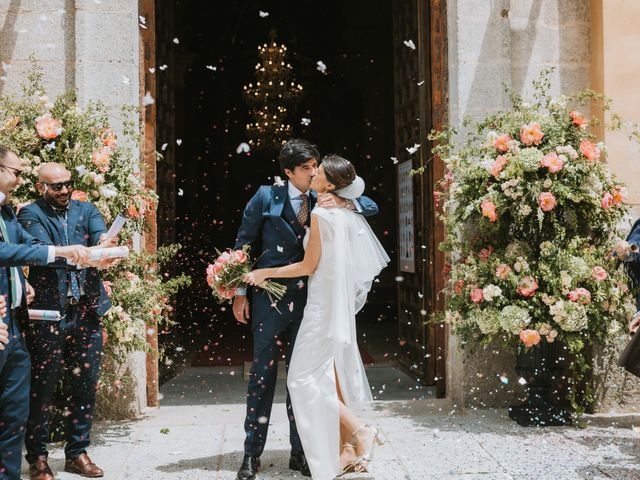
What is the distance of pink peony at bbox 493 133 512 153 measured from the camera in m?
5.47

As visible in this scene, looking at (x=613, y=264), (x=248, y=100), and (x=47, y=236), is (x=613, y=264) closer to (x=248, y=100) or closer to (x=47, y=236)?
(x=47, y=236)

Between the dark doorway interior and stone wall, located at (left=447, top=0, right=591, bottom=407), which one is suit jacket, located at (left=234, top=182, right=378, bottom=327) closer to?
stone wall, located at (left=447, top=0, right=591, bottom=407)

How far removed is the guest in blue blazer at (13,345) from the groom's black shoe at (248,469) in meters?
1.23

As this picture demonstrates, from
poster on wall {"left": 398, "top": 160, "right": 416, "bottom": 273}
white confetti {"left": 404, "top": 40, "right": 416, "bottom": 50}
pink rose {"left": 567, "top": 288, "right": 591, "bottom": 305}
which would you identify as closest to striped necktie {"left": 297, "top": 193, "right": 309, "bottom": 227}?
pink rose {"left": 567, "top": 288, "right": 591, "bottom": 305}

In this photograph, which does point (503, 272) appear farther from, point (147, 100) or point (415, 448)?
point (147, 100)

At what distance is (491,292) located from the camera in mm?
5379

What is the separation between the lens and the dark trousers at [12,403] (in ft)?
12.4

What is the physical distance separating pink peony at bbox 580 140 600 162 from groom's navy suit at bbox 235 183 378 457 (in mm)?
1856

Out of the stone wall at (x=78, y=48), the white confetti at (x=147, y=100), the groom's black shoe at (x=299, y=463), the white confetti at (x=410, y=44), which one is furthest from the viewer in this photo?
the white confetti at (x=410, y=44)

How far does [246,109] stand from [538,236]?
10029 millimetres

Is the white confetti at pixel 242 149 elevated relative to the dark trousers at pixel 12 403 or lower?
elevated

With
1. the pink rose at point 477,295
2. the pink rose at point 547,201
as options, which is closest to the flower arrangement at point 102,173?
the pink rose at point 477,295

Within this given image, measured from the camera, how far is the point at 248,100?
37.2 ft

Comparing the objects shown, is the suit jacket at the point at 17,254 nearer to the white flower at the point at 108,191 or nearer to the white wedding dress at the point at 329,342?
the white flower at the point at 108,191
